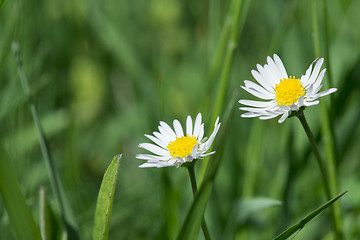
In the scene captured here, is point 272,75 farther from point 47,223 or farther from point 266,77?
point 47,223

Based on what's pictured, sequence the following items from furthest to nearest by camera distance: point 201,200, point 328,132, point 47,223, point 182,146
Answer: point 328,132, point 47,223, point 182,146, point 201,200

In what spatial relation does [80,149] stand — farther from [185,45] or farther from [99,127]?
[185,45]

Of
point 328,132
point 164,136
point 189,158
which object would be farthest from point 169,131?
point 328,132

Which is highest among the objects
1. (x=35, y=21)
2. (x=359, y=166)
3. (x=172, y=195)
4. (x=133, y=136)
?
(x=35, y=21)

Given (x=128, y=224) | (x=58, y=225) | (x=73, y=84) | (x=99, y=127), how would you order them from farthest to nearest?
(x=73, y=84) → (x=99, y=127) → (x=128, y=224) → (x=58, y=225)

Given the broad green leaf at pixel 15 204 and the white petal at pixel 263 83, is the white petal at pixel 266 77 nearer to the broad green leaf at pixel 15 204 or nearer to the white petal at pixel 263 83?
the white petal at pixel 263 83

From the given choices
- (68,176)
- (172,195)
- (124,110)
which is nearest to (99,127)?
(124,110)
